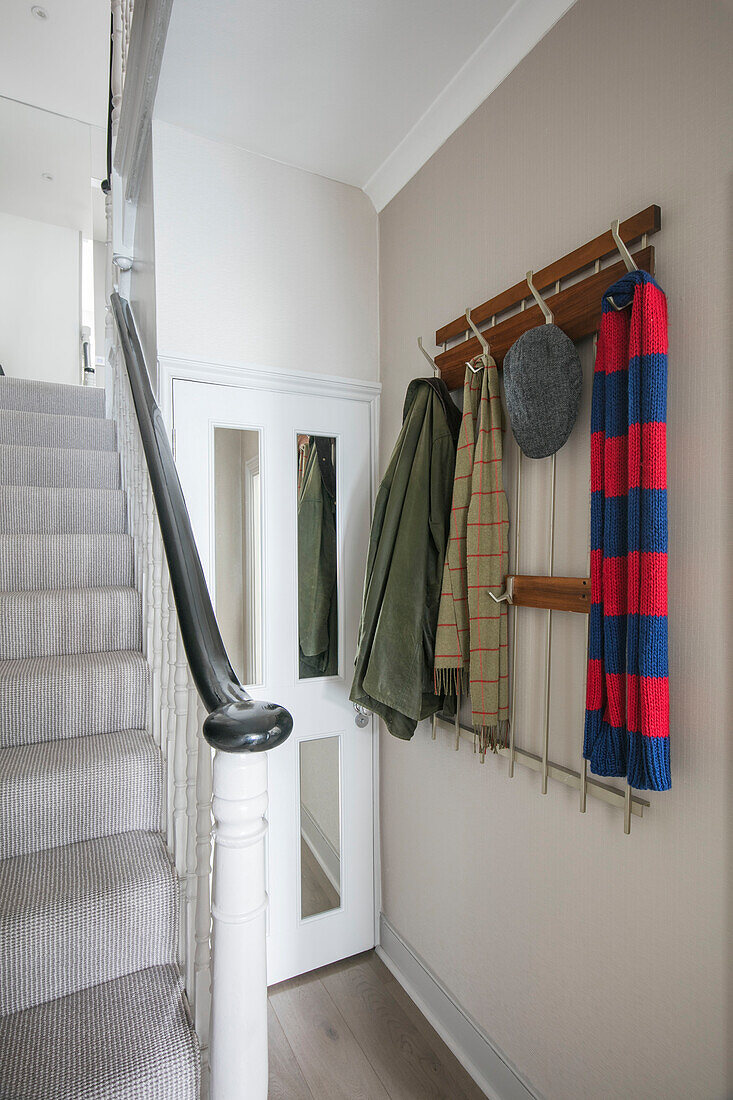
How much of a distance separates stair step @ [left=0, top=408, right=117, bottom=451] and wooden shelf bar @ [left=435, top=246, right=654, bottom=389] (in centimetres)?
159

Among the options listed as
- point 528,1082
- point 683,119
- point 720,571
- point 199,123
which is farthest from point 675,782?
point 199,123

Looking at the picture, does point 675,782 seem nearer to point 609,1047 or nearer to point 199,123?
point 609,1047

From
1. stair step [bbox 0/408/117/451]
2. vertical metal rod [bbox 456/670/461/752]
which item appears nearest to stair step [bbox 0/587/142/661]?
stair step [bbox 0/408/117/451]

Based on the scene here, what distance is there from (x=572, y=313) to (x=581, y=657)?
73 cm

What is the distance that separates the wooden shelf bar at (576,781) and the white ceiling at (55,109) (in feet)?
11.8

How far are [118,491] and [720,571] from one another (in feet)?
6.15

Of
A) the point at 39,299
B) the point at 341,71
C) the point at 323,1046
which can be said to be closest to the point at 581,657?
the point at 323,1046

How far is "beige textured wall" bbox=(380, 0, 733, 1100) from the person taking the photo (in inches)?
40.1

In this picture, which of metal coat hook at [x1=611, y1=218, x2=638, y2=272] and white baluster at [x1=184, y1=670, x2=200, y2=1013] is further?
metal coat hook at [x1=611, y1=218, x2=638, y2=272]

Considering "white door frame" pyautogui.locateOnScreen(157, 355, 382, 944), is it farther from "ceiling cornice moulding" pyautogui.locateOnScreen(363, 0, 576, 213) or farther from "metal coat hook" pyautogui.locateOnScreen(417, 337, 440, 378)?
"ceiling cornice moulding" pyautogui.locateOnScreen(363, 0, 576, 213)

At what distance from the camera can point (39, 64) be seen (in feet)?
9.93

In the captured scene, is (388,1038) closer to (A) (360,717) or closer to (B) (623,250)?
(A) (360,717)

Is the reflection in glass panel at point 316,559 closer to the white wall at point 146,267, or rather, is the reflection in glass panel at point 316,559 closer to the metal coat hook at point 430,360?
the metal coat hook at point 430,360

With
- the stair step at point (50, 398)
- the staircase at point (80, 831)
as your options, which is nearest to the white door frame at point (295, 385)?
the staircase at point (80, 831)
